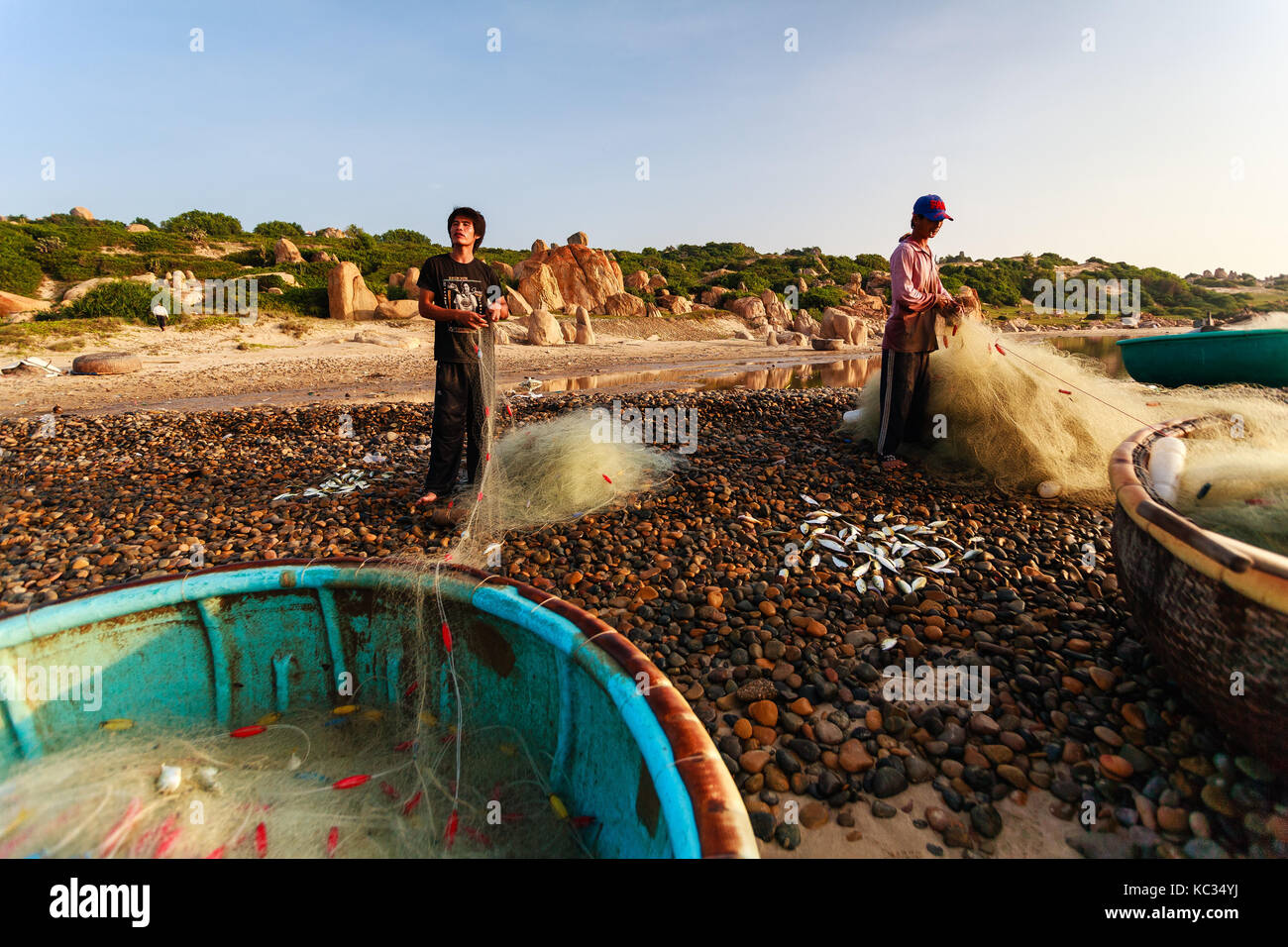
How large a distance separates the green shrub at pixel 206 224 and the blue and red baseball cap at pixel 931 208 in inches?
2122

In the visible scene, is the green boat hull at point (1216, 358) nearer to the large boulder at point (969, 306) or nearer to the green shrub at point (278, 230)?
the large boulder at point (969, 306)

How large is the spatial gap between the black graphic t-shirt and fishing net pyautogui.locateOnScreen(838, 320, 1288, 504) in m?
4.52

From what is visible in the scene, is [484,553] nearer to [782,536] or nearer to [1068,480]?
[782,536]

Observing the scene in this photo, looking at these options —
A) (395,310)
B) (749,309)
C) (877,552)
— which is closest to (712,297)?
(749,309)

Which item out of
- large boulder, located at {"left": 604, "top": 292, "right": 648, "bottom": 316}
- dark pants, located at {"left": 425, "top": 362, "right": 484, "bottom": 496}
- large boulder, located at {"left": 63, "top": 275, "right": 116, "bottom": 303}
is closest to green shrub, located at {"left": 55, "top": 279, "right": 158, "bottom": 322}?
large boulder, located at {"left": 63, "top": 275, "right": 116, "bottom": 303}

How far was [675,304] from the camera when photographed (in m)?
37.9

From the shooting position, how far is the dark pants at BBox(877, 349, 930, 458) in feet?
20.0

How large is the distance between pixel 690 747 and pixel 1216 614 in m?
2.07

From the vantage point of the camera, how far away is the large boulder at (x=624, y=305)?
115 ft

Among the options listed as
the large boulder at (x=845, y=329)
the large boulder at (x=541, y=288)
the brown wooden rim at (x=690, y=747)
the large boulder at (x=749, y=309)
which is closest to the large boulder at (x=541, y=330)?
the large boulder at (x=541, y=288)

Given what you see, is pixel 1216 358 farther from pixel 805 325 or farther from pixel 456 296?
pixel 805 325

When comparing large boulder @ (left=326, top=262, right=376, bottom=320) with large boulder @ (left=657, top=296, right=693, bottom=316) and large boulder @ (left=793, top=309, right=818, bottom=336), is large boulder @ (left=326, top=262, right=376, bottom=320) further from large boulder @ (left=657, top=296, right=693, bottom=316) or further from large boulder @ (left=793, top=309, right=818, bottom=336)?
large boulder @ (left=793, top=309, right=818, bottom=336)

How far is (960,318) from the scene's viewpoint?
19.7ft
